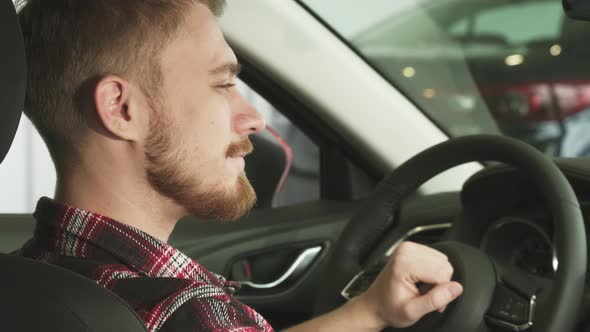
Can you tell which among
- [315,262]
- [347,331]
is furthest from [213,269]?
[347,331]

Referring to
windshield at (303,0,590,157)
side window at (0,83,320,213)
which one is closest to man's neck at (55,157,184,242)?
side window at (0,83,320,213)

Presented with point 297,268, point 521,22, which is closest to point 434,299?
point 297,268

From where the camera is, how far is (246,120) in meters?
→ 1.70

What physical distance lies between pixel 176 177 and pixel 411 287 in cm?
45

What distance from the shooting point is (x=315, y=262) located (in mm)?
2635

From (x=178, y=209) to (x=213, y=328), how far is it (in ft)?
1.15

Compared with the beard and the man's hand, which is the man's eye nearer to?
the beard

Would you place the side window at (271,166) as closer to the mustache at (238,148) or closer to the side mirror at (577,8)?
the mustache at (238,148)

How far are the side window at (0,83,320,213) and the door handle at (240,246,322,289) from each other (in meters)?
0.23

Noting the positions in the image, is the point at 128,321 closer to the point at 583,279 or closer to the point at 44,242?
the point at 44,242

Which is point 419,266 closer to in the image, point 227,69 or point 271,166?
point 227,69

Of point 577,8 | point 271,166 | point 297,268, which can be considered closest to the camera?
point 577,8

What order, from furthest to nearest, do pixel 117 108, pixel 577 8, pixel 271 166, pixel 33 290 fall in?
pixel 271 166 < pixel 117 108 < pixel 577 8 < pixel 33 290

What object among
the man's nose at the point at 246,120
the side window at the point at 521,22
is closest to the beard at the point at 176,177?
the man's nose at the point at 246,120
